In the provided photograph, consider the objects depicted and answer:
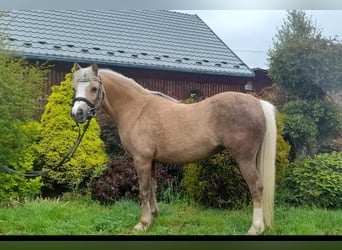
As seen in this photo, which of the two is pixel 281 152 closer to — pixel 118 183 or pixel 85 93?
pixel 118 183

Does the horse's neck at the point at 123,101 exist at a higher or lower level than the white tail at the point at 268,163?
higher

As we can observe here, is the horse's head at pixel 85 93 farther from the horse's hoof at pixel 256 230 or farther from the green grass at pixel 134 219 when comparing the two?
the horse's hoof at pixel 256 230

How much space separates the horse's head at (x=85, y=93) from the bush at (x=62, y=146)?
810mm

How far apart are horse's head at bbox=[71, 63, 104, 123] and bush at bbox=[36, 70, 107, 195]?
81 cm

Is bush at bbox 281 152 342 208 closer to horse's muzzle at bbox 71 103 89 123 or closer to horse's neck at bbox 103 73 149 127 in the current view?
horse's neck at bbox 103 73 149 127


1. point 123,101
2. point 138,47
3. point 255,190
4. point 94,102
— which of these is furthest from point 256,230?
point 138,47

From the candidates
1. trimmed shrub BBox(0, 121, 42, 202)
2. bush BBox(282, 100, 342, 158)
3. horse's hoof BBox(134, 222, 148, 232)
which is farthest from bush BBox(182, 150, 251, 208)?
trimmed shrub BBox(0, 121, 42, 202)

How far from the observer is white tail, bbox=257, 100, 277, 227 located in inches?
156

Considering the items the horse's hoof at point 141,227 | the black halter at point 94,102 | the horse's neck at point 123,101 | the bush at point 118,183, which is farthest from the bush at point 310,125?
the black halter at point 94,102

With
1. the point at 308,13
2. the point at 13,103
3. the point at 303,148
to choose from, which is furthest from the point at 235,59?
the point at 13,103

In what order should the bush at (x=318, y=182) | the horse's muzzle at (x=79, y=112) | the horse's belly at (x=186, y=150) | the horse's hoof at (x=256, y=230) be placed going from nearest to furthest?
1. the horse's muzzle at (x=79, y=112)
2. the horse's hoof at (x=256, y=230)
3. the horse's belly at (x=186, y=150)
4. the bush at (x=318, y=182)

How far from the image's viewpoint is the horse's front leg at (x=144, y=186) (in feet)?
13.2

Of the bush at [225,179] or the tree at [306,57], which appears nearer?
the tree at [306,57]

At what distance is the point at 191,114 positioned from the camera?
13.3 ft
